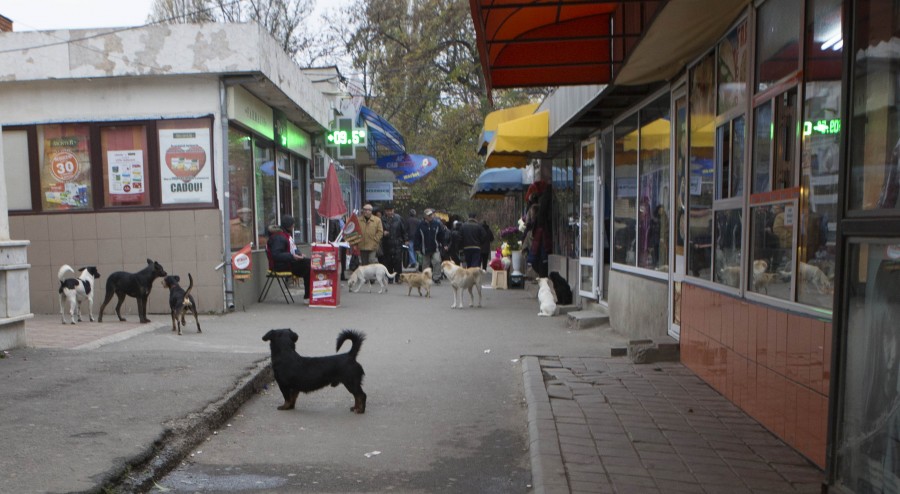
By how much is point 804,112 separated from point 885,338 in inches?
69.4

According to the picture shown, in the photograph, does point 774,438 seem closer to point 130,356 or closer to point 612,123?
point 130,356

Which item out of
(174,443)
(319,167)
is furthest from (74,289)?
(319,167)

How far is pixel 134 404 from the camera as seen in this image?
5.27m

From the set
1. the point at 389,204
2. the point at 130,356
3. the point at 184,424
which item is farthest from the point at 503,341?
the point at 389,204

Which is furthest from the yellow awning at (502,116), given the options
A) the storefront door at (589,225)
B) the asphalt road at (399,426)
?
the asphalt road at (399,426)

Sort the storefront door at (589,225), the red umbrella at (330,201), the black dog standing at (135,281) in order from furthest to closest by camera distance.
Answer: the red umbrella at (330,201)
the storefront door at (589,225)
the black dog standing at (135,281)

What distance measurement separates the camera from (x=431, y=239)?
770 inches

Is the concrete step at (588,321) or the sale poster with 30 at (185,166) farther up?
the sale poster with 30 at (185,166)

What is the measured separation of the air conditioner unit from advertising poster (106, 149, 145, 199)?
7966 millimetres

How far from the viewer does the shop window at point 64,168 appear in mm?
11227

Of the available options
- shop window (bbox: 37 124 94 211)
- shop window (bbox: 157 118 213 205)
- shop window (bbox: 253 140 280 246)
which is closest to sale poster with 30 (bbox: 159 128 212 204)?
shop window (bbox: 157 118 213 205)

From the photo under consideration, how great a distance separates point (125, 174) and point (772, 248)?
9.92 meters

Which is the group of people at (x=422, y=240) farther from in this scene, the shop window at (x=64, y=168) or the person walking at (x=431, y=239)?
the shop window at (x=64, y=168)

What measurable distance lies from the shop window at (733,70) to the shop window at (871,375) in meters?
2.49
